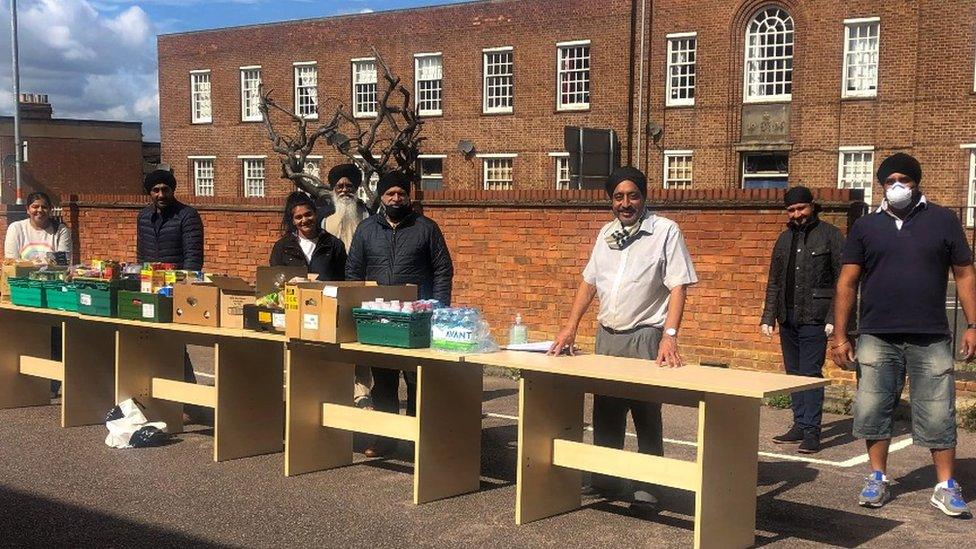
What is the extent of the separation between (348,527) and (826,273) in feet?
13.9

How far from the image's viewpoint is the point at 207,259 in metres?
17.2

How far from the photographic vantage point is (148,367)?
9.10m

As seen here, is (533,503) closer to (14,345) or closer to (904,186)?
(904,186)

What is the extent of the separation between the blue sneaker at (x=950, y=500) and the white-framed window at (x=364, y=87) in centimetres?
3163

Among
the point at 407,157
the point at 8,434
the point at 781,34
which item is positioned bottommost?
the point at 8,434

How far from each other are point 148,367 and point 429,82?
27774 millimetres

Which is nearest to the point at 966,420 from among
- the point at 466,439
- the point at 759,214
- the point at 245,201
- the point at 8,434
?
the point at 759,214

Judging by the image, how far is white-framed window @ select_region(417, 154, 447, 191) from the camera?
117 ft

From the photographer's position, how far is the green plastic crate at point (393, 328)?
6770 millimetres

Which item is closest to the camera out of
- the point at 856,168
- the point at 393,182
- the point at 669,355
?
the point at 669,355

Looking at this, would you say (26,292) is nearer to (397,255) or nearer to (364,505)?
(397,255)

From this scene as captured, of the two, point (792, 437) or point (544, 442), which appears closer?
point (544, 442)

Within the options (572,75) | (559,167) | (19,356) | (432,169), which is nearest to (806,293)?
(19,356)

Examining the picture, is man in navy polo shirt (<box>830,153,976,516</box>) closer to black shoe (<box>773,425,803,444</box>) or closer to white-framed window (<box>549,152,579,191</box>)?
black shoe (<box>773,425,803,444</box>)
